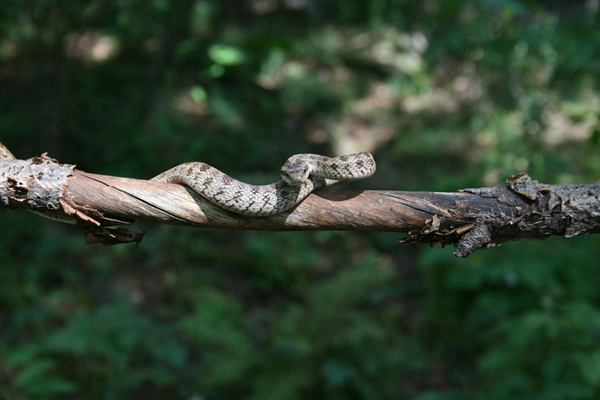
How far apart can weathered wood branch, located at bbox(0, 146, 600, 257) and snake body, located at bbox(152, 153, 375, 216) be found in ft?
0.45

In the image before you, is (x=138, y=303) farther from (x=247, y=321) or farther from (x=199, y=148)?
(x=199, y=148)

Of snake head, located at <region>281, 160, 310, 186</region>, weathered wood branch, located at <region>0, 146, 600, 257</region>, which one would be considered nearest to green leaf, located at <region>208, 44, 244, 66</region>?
snake head, located at <region>281, 160, 310, 186</region>

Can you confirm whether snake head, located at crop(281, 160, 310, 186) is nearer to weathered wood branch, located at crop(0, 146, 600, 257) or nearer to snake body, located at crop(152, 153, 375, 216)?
snake body, located at crop(152, 153, 375, 216)

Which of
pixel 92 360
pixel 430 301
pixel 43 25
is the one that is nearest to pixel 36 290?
pixel 92 360

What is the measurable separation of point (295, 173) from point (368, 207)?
60 centimetres

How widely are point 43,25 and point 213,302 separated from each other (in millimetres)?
7511

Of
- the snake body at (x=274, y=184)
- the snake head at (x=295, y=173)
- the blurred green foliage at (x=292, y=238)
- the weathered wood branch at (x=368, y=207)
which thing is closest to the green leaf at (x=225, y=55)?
the blurred green foliage at (x=292, y=238)

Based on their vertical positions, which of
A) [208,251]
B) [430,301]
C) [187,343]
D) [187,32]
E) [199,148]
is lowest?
[187,343]

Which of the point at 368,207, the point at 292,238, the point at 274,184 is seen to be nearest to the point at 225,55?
the point at 292,238

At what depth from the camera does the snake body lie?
123 inches

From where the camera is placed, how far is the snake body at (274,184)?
10.2 ft

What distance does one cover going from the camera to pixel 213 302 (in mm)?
7621

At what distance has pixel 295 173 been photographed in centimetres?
328

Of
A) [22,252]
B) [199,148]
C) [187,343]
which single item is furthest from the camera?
[199,148]
